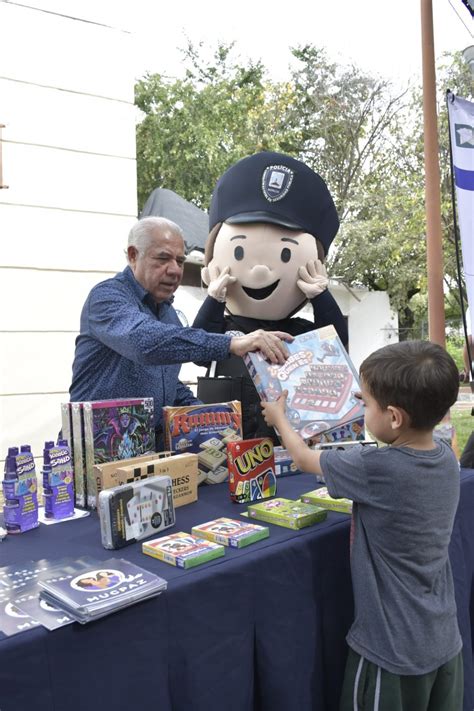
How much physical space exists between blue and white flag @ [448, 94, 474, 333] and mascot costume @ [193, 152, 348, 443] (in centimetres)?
96

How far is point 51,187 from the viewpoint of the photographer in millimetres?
3723

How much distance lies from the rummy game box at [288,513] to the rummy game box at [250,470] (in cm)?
8

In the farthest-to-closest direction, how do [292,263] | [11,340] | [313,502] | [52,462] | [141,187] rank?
[141,187] → [11,340] → [292,263] → [313,502] → [52,462]

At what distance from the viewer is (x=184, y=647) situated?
104cm

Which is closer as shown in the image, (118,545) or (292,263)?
(118,545)

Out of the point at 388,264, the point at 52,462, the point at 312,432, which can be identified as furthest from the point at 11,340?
the point at 388,264

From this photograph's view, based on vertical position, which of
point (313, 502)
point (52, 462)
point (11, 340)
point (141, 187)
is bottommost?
point (313, 502)

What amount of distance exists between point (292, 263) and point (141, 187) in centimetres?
1263

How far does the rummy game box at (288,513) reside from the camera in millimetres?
1352

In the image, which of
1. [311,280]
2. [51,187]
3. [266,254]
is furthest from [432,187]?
[51,187]

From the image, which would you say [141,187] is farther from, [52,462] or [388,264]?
[52,462]

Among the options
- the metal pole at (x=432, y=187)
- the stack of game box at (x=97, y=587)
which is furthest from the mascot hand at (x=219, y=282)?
the metal pole at (x=432, y=187)

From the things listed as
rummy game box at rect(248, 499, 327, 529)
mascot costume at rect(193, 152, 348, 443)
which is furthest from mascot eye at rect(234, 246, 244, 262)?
rummy game box at rect(248, 499, 327, 529)

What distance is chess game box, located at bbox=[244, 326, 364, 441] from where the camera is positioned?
5.08ft
